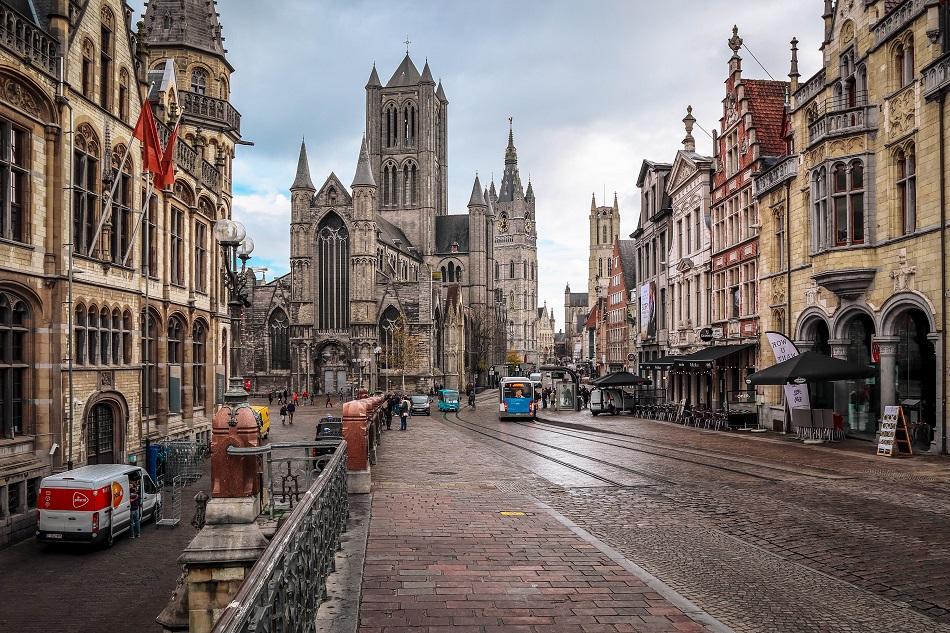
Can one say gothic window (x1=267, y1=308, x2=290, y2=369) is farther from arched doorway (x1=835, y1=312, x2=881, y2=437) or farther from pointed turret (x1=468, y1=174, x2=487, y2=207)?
arched doorway (x1=835, y1=312, x2=881, y2=437)

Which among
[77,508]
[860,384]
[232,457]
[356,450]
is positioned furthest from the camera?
[860,384]

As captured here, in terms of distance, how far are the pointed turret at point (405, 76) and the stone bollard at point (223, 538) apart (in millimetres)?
103194

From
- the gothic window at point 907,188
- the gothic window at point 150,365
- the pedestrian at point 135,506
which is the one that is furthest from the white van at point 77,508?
the gothic window at point 907,188

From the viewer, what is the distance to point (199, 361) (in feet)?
101

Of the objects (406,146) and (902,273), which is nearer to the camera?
(902,273)

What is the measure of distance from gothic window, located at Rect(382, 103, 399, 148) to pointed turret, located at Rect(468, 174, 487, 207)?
12292 mm

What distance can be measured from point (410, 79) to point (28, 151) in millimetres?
93844

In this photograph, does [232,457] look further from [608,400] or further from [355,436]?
[608,400]

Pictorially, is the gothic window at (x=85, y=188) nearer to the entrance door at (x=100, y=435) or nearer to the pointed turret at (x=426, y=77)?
the entrance door at (x=100, y=435)

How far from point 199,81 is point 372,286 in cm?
4812

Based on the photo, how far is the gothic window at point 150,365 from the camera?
23947 millimetres

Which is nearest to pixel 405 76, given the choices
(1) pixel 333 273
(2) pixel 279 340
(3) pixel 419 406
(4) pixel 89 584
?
(1) pixel 333 273

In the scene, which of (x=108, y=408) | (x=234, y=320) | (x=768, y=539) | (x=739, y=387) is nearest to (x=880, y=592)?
(x=768, y=539)

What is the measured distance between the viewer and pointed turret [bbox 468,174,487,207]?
109 meters
